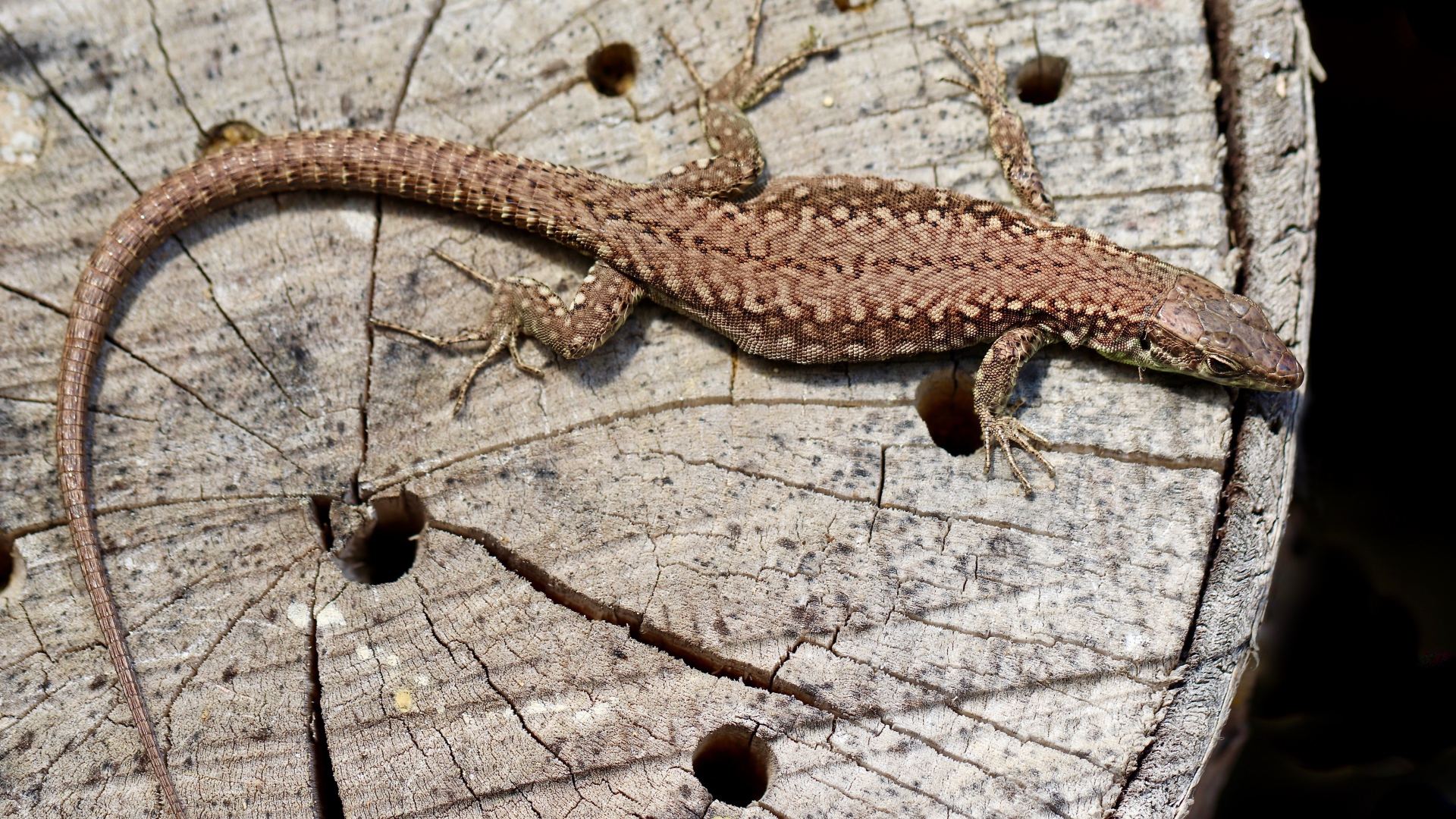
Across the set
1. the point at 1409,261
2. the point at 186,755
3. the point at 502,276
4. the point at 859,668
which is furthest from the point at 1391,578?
the point at 186,755

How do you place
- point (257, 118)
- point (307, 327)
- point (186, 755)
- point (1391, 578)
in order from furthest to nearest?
point (1391, 578) < point (257, 118) < point (307, 327) < point (186, 755)

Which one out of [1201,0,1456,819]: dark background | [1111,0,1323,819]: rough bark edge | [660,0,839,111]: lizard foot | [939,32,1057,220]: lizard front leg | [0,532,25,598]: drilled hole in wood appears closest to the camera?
[1111,0,1323,819]: rough bark edge

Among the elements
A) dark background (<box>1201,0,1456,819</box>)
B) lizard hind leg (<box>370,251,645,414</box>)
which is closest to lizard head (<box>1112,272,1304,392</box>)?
dark background (<box>1201,0,1456,819</box>)

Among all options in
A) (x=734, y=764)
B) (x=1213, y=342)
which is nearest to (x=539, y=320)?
(x=734, y=764)

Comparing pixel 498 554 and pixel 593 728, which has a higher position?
pixel 498 554

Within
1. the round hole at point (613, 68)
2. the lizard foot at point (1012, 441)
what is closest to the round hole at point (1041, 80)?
the lizard foot at point (1012, 441)

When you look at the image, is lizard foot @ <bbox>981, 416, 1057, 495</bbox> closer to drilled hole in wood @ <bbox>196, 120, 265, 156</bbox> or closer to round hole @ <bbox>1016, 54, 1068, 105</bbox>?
round hole @ <bbox>1016, 54, 1068, 105</bbox>

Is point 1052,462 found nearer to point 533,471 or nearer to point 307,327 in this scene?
point 533,471
